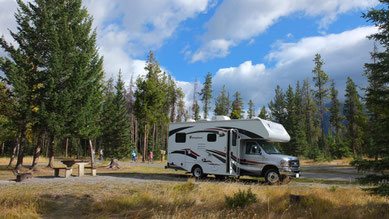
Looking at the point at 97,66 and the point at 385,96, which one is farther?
the point at 97,66

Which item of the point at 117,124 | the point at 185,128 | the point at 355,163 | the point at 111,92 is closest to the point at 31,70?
the point at 185,128

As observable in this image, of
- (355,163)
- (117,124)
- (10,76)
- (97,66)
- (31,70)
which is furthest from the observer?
(117,124)

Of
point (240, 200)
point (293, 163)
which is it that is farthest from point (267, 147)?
point (240, 200)

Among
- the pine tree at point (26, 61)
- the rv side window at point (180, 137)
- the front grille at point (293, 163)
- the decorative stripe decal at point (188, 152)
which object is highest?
the pine tree at point (26, 61)

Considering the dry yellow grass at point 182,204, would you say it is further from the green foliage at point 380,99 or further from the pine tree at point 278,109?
the pine tree at point 278,109

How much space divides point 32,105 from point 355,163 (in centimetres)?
1942

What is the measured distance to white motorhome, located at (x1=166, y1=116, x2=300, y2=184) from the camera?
13312 millimetres

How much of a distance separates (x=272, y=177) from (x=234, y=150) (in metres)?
2.24

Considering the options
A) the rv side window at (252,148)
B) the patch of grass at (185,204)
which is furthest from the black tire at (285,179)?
the patch of grass at (185,204)

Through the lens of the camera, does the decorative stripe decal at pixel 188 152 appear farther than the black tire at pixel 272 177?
Yes

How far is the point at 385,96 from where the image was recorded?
7.58m

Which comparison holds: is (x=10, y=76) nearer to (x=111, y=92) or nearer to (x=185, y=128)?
(x=185, y=128)

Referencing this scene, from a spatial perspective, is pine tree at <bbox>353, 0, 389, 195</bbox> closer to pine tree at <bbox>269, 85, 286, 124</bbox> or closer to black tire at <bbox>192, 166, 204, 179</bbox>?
black tire at <bbox>192, 166, 204, 179</bbox>

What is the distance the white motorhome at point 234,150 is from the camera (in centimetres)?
1331
